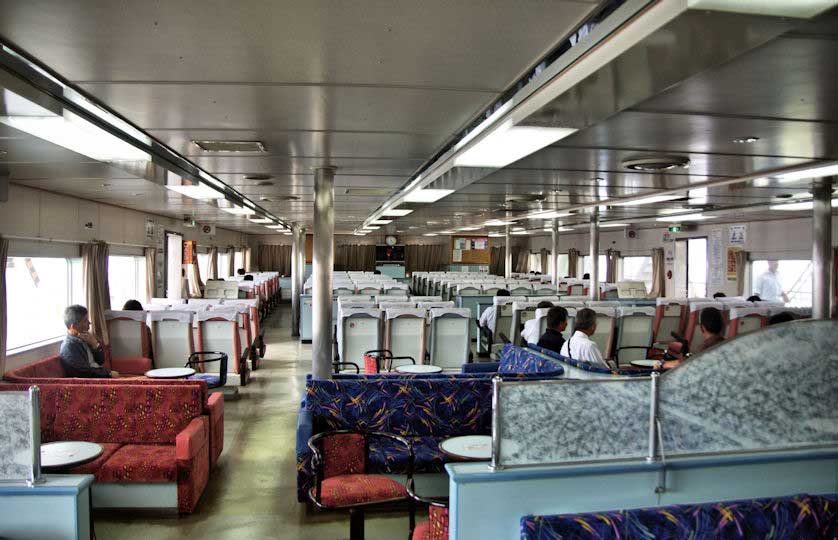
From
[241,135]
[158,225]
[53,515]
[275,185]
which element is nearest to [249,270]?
[158,225]

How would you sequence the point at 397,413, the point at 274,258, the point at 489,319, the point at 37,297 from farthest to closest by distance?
1. the point at 274,258
2. the point at 489,319
3. the point at 37,297
4. the point at 397,413

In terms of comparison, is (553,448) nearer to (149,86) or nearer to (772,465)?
(772,465)

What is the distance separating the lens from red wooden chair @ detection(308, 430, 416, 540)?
326cm

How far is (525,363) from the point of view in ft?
17.6

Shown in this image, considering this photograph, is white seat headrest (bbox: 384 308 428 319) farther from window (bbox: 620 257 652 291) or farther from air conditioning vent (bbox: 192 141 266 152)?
window (bbox: 620 257 652 291)

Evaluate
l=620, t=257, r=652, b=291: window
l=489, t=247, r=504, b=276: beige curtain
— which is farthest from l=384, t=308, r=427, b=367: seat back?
l=489, t=247, r=504, b=276: beige curtain

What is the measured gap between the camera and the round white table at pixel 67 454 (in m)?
3.32

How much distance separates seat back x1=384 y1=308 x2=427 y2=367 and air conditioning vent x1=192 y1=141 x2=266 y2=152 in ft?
10.4

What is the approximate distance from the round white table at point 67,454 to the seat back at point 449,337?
4457 millimetres

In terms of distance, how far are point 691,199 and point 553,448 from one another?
24.1ft

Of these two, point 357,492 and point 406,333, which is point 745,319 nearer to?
point 406,333

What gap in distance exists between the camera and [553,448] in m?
2.47

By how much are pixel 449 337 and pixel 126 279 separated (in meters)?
7.33

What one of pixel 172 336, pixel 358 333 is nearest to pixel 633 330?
pixel 358 333
